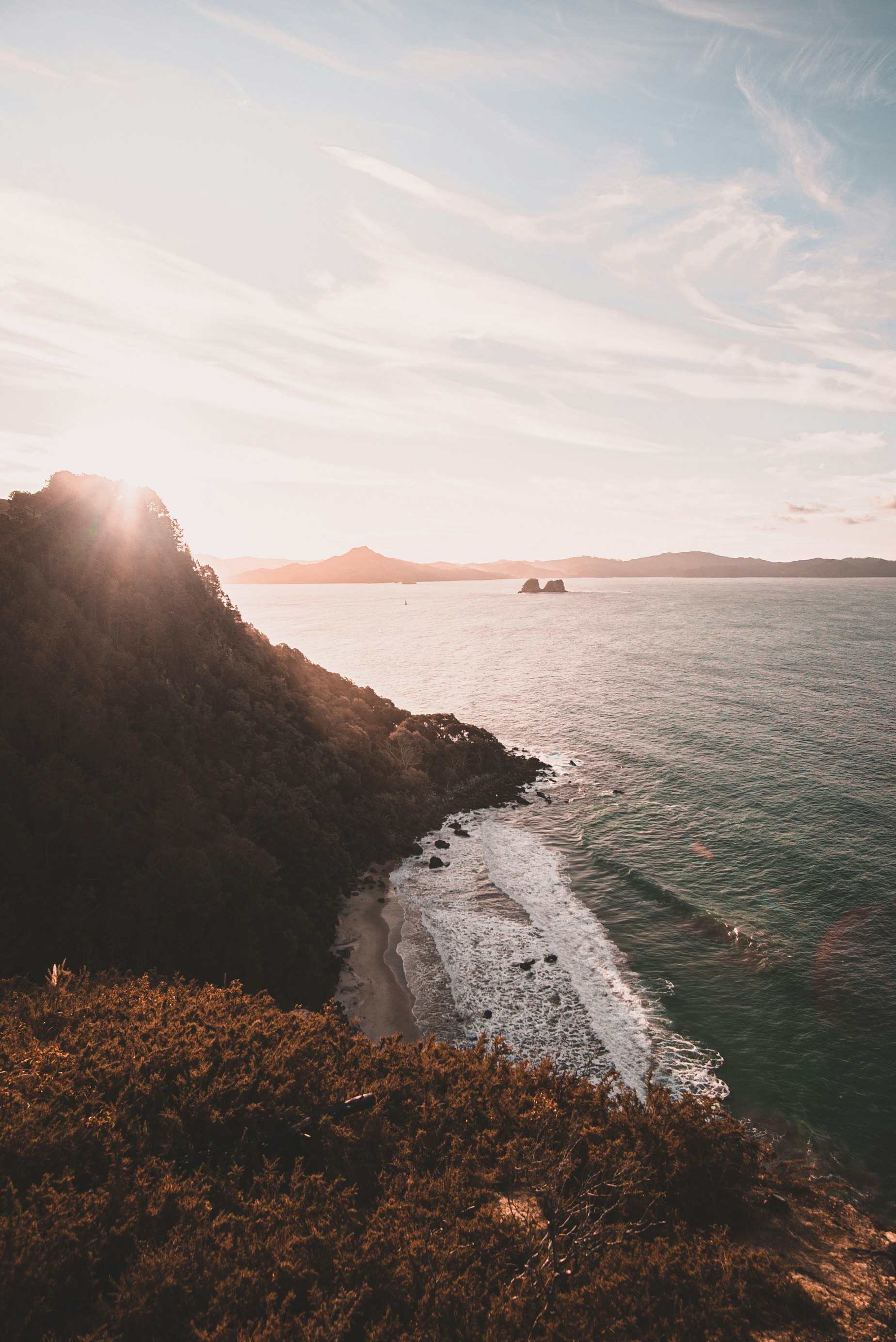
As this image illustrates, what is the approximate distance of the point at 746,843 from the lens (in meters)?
30.4

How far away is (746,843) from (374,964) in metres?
20.0

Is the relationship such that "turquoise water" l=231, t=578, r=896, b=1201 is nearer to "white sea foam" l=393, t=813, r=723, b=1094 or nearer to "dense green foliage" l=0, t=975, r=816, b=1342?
"white sea foam" l=393, t=813, r=723, b=1094

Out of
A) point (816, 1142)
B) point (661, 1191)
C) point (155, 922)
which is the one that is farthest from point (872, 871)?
point (155, 922)

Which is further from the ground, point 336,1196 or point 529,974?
point 336,1196

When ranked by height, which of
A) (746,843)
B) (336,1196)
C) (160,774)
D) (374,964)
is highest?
(160,774)

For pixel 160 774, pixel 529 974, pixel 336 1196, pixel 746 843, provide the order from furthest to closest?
pixel 746 843 → pixel 160 774 → pixel 529 974 → pixel 336 1196

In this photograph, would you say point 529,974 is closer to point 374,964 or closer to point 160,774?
Answer: point 374,964

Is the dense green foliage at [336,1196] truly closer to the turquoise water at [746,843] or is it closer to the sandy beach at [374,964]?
the sandy beach at [374,964]

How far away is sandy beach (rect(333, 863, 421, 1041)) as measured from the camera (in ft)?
63.9

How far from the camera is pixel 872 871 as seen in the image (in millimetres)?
26969

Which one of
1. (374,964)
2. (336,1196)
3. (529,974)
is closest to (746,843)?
(529,974)

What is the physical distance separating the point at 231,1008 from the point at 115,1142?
4588mm

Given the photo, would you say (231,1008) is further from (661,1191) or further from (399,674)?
(399,674)

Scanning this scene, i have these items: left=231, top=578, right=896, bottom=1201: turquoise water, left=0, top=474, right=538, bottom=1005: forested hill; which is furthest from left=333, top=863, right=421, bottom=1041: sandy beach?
left=231, top=578, right=896, bottom=1201: turquoise water
